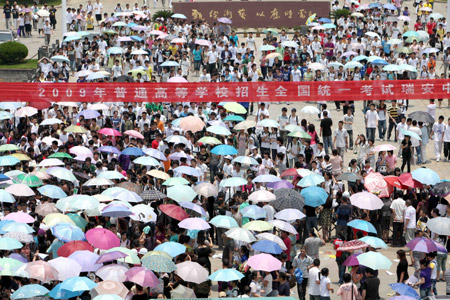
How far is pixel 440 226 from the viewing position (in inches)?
774

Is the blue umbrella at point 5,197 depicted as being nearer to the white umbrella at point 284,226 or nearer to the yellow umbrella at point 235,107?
the white umbrella at point 284,226

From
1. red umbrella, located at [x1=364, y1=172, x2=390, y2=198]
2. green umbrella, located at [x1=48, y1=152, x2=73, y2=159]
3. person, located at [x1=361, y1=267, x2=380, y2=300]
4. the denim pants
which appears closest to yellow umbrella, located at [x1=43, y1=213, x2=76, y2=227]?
green umbrella, located at [x1=48, y1=152, x2=73, y2=159]

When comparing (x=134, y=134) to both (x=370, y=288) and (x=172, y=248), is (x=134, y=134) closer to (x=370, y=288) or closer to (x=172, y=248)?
(x=172, y=248)

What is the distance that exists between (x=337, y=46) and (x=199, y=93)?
392 inches

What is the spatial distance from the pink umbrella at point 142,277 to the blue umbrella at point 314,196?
6.09 meters

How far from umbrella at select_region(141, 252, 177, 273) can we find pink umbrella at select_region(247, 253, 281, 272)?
1.54 metres

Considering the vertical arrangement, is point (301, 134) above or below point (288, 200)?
above

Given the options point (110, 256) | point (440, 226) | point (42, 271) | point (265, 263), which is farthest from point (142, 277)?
point (440, 226)

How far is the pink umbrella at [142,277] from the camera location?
→ 16.3m

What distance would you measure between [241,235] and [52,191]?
16.7 ft

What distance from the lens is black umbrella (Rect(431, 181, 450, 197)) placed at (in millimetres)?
21891

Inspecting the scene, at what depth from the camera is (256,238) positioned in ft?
63.1

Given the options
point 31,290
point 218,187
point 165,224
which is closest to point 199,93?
point 218,187

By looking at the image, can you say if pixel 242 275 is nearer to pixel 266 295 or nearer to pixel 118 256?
pixel 266 295
